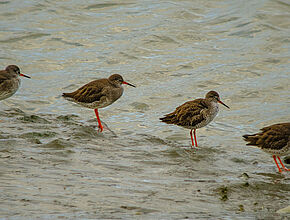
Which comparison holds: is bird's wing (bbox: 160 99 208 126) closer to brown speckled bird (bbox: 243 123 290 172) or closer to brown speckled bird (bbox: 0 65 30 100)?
brown speckled bird (bbox: 243 123 290 172)

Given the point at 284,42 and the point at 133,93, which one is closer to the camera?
the point at 133,93

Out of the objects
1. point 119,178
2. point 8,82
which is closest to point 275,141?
point 119,178

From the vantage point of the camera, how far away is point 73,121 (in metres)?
12.8

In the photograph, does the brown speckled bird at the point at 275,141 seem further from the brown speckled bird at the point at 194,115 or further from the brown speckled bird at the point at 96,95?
the brown speckled bird at the point at 96,95

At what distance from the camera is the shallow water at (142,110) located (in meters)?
7.10

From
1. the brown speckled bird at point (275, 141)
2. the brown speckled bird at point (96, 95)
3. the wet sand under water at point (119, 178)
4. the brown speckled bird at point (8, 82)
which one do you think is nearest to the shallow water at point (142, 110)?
the wet sand under water at point (119, 178)

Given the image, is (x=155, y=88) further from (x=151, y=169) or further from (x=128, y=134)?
(x=151, y=169)

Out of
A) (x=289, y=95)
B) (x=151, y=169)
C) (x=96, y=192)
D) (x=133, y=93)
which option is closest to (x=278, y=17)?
(x=289, y=95)

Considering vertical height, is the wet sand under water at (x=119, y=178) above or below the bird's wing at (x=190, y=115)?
above

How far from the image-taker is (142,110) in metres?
15.6

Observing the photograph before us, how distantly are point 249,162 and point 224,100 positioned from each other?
548 centimetres

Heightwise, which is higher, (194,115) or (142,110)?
(194,115)

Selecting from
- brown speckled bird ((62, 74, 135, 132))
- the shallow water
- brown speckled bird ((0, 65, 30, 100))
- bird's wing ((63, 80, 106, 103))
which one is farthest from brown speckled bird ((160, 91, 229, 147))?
brown speckled bird ((0, 65, 30, 100))

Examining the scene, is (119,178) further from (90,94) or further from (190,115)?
(90,94)
